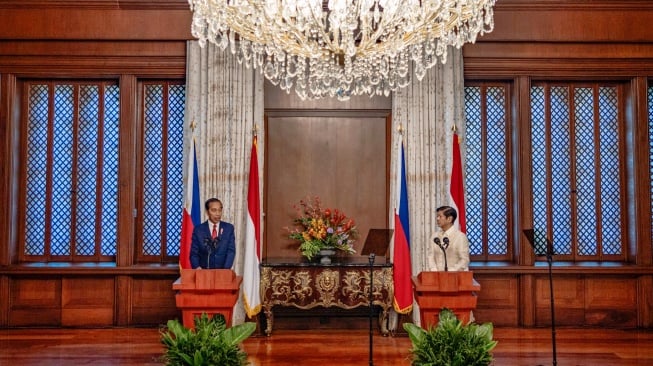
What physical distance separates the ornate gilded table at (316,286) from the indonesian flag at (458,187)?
100 cm

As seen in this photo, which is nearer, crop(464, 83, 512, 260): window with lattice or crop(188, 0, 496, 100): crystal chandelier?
crop(188, 0, 496, 100): crystal chandelier

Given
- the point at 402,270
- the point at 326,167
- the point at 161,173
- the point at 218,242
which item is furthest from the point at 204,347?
the point at 161,173

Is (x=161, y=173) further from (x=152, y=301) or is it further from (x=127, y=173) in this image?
(x=152, y=301)

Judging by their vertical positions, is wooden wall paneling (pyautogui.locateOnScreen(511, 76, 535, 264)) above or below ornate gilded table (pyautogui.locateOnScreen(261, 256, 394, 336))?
above

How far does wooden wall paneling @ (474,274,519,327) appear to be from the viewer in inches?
339

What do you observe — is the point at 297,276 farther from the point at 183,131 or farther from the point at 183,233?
the point at 183,131

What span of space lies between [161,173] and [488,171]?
4.05 metres

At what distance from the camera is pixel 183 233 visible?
27.0ft

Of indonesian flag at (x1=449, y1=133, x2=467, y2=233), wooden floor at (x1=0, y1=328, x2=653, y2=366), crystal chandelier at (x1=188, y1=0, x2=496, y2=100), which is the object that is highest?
crystal chandelier at (x1=188, y1=0, x2=496, y2=100)

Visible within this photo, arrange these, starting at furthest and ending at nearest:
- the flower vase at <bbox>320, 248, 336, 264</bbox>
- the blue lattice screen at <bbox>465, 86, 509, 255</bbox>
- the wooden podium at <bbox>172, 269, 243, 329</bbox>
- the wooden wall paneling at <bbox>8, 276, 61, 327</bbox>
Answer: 1. the blue lattice screen at <bbox>465, 86, 509, 255</bbox>
2. the wooden wall paneling at <bbox>8, 276, 61, 327</bbox>
3. the flower vase at <bbox>320, 248, 336, 264</bbox>
4. the wooden podium at <bbox>172, 269, 243, 329</bbox>

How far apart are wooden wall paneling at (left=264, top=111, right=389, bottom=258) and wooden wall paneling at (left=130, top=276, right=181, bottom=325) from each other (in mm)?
1276

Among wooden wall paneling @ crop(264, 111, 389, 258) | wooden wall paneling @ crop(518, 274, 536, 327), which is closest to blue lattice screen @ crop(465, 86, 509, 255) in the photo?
wooden wall paneling @ crop(518, 274, 536, 327)

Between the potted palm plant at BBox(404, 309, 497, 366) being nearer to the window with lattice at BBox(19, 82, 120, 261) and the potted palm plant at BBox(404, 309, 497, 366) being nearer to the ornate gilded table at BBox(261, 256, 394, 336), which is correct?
the ornate gilded table at BBox(261, 256, 394, 336)

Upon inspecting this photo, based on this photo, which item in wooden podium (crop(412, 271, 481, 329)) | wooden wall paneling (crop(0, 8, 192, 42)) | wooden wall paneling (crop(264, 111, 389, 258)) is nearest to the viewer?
wooden podium (crop(412, 271, 481, 329))
